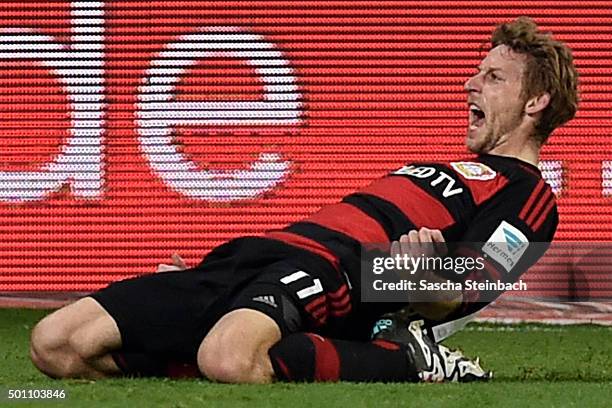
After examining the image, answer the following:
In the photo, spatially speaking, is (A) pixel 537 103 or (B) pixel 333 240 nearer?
(B) pixel 333 240

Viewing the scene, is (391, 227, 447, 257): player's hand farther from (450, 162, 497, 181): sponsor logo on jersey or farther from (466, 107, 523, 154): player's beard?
(466, 107, 523, 154): player's beard

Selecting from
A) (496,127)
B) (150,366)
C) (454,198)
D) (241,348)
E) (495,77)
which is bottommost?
(150,366)

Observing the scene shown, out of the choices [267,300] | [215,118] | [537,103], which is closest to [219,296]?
[267,300]

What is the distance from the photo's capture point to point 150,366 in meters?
3.52

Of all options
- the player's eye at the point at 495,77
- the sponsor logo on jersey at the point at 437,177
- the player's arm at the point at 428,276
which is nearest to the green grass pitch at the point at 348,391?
the player's arm at the point at 428,276

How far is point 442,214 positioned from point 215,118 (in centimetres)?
339

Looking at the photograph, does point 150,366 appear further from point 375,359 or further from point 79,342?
point 375,359

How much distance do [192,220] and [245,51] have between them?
744 millimetres

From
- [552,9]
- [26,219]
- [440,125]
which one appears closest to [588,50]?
[552,9]

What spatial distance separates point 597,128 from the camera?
21.9 ft

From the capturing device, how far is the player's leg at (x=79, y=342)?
3439mm

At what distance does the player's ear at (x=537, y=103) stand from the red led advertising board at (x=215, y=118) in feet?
9.91

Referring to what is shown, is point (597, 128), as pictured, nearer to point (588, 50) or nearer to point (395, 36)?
point (588, 50)

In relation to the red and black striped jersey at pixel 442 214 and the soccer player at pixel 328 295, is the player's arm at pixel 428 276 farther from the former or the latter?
the red and black striped jersey at pixel 442 214
